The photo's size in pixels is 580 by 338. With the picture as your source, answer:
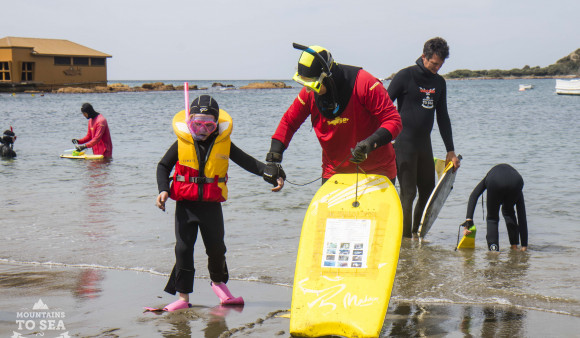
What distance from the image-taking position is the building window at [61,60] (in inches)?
3243

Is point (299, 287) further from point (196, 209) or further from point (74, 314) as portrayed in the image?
point (74, 314)

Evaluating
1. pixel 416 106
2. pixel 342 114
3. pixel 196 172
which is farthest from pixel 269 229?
pixel 342 114

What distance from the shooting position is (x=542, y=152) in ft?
57.0

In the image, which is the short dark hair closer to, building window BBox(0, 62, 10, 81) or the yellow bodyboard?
the yellow bodyboard

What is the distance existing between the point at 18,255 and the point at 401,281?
154 inches

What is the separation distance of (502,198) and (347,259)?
117 inches

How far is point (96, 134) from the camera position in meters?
15.1

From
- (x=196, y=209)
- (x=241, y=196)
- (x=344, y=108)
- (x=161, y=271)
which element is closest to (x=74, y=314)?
(x=196, y=209)

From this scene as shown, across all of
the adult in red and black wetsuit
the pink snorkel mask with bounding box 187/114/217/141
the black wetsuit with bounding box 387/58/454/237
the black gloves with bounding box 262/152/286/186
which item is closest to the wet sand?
the black gloves with bounding box 262/152/286/186

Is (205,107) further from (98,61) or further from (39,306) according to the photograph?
(98,61)

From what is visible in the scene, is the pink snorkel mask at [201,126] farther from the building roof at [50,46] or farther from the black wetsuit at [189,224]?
the building roof at [50,46]

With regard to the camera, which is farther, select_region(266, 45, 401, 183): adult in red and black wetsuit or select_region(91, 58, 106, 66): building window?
select_region(91, 58, 106, 66): building window

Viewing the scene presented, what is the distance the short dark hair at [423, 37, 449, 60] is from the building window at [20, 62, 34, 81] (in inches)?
3165

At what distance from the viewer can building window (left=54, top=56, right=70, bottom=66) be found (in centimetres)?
8238
